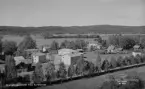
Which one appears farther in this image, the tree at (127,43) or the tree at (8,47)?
the tree at (127,43)

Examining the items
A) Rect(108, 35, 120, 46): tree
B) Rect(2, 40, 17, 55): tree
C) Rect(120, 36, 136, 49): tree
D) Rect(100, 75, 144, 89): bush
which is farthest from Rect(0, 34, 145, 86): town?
Rect(108, 35, 120, 46): tree

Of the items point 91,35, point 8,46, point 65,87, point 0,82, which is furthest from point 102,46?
point 0,82

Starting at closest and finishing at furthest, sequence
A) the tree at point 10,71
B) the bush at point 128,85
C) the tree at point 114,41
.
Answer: the bush at point 128,85 < the tree at point 10,71 < the tree at point 114,41

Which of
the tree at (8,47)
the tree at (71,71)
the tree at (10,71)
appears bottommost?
the tree at (71,71)

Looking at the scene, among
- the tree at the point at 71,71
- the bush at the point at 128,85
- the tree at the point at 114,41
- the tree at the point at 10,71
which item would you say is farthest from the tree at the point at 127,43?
the tree at the point at 10,71

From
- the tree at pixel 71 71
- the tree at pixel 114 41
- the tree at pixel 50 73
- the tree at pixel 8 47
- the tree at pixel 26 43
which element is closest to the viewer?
the tree at pixel 50 73

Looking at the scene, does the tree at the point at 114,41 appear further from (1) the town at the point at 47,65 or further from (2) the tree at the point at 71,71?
(2) the tree at the point at 71,71

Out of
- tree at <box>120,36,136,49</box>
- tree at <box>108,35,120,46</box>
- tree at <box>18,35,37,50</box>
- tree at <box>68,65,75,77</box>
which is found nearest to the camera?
tree at <box>68,65,75,77</box>

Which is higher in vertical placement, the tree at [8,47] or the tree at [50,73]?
the tree at [8,47]

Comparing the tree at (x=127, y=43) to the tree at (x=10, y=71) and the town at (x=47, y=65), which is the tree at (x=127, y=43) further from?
the tree at (x=10, y=71)

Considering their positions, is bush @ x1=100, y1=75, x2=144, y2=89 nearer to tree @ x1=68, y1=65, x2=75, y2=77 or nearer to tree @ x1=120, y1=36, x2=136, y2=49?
tree @ x1=68, y1=65, x2=75, y2=77

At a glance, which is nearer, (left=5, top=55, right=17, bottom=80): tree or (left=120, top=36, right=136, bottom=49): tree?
(left=5, top=55, right=17, bottom=80): tree

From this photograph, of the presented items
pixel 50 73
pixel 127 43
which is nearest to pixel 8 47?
pixel 50 73

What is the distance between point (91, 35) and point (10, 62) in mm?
10072
